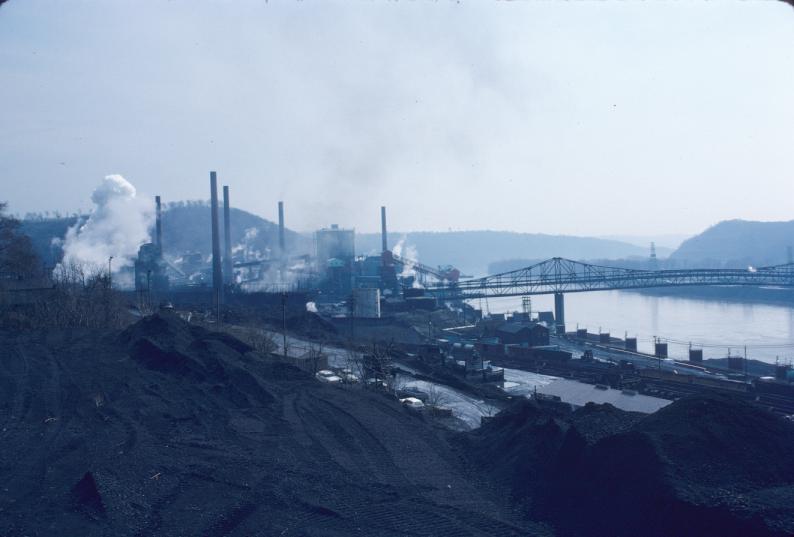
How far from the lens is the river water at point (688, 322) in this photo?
12.8 metres

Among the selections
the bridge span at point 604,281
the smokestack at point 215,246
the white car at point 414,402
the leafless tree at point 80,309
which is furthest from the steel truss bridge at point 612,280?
the white car at point 414,402

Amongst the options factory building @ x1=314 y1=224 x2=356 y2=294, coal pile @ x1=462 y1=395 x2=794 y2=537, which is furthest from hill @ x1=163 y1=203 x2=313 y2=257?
coal pile @ x1=462 y1=395 x2=794 y2=537

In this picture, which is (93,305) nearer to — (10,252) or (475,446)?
(10,252)

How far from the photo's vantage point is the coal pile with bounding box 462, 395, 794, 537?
206 centimetres

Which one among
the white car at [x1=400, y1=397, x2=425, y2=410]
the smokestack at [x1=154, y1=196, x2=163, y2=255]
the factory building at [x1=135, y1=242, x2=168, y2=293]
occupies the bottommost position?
the white car at [x1=400, y1=397, x2=425, y2=410]

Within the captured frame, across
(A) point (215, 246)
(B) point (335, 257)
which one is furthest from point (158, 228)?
(B) point (335, 257)

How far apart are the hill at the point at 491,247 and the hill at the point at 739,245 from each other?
1212 cm

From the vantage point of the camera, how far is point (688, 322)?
17.4 m

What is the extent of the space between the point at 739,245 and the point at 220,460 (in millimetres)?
38012

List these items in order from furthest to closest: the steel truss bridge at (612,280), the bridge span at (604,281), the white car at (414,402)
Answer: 1. the steel truss bridge at (612,280)
2. the bridge span at (604,281)
3. the white car at (414,402)

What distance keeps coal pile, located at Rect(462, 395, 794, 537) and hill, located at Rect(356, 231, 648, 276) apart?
41869mm

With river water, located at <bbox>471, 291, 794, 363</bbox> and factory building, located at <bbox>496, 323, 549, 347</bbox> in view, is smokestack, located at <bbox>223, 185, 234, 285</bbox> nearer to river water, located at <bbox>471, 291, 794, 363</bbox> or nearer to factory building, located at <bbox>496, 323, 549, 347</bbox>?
river water, located at <bbox>471, 291, 794, 363</bbox>

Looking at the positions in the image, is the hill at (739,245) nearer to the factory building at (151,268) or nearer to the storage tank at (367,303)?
the storage tank at (367,303)

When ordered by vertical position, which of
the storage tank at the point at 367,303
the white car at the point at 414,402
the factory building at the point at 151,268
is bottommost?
the white car at the point at 414,402
